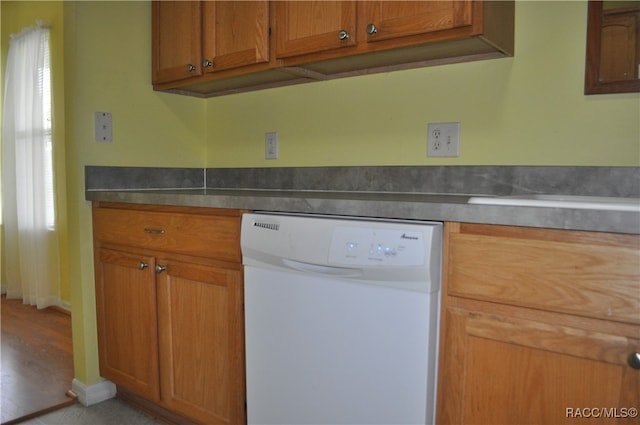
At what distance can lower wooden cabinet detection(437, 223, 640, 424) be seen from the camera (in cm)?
89

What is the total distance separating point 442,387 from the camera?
109 cm

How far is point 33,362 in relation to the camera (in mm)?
2383

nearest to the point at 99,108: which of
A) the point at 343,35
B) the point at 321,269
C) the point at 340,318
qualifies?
the point at 343,35

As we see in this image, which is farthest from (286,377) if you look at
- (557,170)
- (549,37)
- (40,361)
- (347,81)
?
(40,361)

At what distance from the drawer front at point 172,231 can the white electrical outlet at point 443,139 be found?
0.71m

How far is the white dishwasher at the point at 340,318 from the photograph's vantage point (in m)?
1.07

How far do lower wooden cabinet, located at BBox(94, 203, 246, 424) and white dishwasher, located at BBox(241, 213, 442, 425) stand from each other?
0.35ft

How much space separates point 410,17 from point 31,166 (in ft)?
9.77

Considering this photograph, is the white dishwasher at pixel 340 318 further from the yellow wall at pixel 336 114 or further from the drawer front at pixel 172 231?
the yellow wall at pixel 336 114

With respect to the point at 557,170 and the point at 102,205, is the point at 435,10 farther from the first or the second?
the point at 102,205

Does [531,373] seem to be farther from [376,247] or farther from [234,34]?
[234,34]

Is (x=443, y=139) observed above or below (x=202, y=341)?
above

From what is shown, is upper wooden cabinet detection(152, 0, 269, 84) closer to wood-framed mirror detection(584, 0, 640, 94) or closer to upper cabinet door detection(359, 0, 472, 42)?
upper cabinet door detection(359, 0, 472, 42)

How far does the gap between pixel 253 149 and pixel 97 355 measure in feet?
3.57
